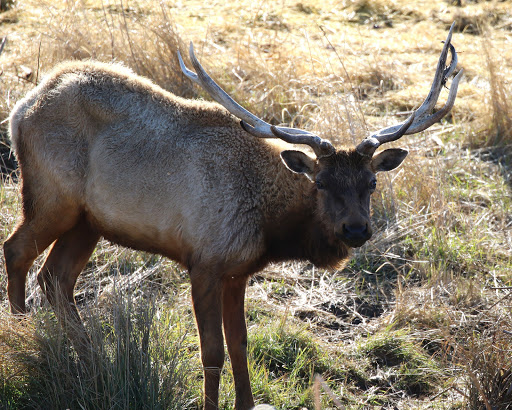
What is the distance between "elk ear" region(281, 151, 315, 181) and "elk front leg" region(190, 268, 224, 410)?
3.10ft

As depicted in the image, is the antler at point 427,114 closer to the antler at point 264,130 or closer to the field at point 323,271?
the antler at point 264,130

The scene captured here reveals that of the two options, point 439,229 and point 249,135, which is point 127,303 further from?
point 439,229

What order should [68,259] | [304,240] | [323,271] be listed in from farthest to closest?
[323,271] < [68,259] < [304,240]

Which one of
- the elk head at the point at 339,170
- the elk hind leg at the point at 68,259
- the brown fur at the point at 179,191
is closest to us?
the elk head at the point at 339,170

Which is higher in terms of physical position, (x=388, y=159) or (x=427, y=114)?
(x=427, y=114)

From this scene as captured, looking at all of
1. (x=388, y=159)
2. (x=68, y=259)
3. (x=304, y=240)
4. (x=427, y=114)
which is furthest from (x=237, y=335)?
(x=427, y=114)

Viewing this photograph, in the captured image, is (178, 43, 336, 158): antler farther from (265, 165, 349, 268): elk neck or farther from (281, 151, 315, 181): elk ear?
(265, 165, 349, 268): elk neck

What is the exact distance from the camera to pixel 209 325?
16.0 ft

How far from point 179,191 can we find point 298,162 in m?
0.88

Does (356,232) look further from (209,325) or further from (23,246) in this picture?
(23,246)

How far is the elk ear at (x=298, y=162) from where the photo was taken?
4.99m

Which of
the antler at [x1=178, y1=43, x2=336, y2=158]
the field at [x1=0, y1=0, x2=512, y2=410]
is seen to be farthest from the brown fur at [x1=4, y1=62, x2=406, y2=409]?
the field at [x1=0, y1=0, x2=512, y2=410]

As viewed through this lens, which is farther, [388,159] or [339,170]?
[388,159]

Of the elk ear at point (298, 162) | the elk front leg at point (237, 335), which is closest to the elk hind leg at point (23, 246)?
the elk front leg at point (237, 335)
